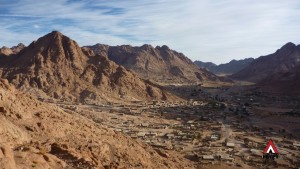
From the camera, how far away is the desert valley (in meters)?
22.2

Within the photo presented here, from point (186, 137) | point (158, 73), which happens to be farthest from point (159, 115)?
point (158, 73)

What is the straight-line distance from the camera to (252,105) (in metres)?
95.2

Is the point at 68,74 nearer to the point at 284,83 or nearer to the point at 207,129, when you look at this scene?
the point at 207,129

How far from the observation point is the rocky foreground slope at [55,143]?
19000mm

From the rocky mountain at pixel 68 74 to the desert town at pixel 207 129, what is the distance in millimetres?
6535

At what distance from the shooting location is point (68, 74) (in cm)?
8931

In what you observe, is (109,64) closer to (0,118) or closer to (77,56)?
(77,56)

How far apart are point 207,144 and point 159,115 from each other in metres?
26.1

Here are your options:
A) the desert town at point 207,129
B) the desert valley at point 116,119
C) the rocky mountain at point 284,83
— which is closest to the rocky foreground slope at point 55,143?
the desert valley at point 116,119

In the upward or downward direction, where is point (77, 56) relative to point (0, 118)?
upward

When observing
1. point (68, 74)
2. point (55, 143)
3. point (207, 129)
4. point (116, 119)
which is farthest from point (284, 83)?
point (55, 143)

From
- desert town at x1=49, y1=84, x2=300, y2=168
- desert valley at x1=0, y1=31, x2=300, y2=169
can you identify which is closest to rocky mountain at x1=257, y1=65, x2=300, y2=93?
desert valley at x1=0, y1=31, x2=300, y2=169

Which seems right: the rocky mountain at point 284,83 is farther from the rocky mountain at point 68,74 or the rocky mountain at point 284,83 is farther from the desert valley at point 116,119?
the rocky mountain at point 68,74

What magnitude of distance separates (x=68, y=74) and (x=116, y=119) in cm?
3002
